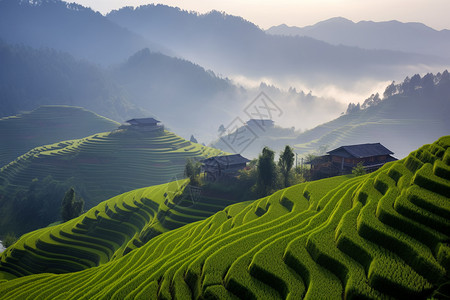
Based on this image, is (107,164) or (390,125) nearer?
(107,164)

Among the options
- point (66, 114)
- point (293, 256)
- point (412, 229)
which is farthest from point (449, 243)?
point (66, 114)

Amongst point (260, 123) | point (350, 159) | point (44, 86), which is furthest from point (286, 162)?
point (44, 86)

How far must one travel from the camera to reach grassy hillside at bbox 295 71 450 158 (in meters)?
121

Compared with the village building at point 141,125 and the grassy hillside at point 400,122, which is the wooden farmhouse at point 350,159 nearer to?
the village building at point 141,125

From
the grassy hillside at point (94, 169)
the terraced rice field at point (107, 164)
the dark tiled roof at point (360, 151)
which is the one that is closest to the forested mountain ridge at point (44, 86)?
the terraced rice field at point (107, 164)

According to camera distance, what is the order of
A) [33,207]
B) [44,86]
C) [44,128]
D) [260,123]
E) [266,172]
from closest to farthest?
[266,172] → [33,207] → [44,128] → [260,123] → [44,86]

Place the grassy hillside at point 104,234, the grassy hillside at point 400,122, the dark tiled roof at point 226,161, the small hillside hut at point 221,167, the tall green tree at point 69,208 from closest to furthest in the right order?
the grassy hillside at point 104,234 → the small hillside hut at point 221,167 → the dark tiled roof at point 226,161 → the tall green tree at point 69,208 → the grassy hillside at point 400,122

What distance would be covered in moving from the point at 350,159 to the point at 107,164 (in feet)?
186

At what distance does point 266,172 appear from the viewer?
36375mm

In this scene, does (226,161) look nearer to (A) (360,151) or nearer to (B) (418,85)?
(A) (360,151)

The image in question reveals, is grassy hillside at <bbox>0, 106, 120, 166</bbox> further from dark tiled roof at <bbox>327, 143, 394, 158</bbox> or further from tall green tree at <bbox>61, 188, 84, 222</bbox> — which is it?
dark tiled roof at <bbox>327, 143, 394, 158</bbox>

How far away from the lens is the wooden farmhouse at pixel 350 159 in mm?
34562

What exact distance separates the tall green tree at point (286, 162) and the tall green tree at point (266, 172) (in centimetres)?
149

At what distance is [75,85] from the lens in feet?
637
